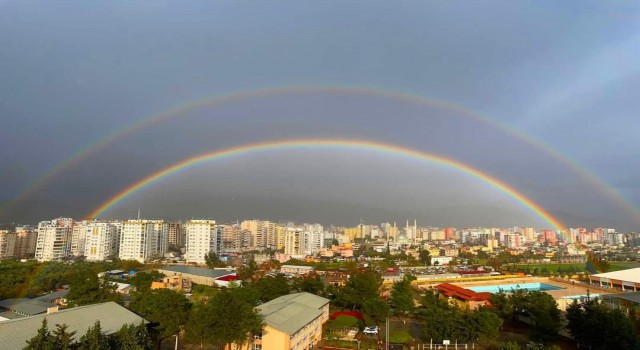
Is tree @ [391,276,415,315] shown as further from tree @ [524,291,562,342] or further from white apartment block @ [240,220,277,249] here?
white apartment block @ [240,220,277,249]

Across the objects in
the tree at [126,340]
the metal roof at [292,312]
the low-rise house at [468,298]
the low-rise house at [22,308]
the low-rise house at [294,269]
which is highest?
the tree at [126,340]

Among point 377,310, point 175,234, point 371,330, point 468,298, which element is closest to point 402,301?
point 377,310

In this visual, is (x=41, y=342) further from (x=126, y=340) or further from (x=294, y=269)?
(x=294, y=269)

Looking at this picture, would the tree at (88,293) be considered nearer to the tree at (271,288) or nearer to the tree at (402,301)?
the tree at (271,288)

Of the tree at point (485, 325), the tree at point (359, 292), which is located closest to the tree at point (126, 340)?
the tree at point (485, 325)

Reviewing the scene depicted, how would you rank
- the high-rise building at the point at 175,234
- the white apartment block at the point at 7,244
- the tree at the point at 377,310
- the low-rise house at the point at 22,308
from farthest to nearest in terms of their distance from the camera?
the high-rise building at the point at 175,234 < the white apartment block at the point at 7,244 < the low-rise house at the point at 22,308 < the tree at the point at 377,310

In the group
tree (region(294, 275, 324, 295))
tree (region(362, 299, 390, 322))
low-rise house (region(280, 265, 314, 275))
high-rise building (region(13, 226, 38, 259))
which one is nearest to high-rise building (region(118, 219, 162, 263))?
high-rise building (region(13, 226, 38, 259))
